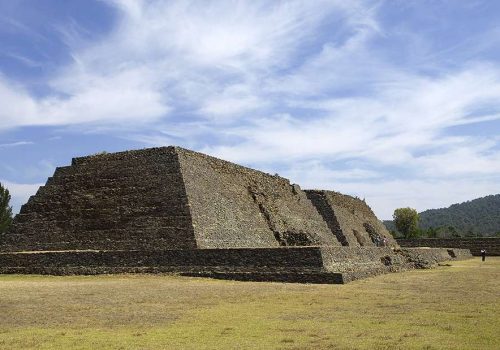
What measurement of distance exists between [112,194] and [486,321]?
20.5 m

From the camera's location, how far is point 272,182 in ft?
120

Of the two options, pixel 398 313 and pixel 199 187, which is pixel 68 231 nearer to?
pixel 199 187

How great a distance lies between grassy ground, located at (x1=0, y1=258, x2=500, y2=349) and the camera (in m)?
8.43

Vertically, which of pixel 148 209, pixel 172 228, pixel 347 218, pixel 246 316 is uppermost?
pixel 347 218

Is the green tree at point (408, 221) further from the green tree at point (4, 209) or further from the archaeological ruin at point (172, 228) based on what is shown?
the green tree at point (4, 209)

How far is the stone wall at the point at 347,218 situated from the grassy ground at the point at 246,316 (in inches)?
900

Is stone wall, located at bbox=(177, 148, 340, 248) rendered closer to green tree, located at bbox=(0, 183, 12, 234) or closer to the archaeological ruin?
the archaeological ruin

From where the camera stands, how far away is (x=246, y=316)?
11.1 m

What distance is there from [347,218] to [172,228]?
23755 mm

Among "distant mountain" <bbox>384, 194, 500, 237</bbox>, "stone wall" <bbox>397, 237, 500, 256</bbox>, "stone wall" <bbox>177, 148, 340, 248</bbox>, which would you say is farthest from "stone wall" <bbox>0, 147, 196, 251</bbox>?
"distant mountain" <bbox>384, 194, 500, 237</bbox>

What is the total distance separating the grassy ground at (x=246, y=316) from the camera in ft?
27.7

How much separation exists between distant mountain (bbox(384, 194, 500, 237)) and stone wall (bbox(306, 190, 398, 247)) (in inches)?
2851

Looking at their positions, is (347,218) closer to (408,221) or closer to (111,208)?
(111,208)

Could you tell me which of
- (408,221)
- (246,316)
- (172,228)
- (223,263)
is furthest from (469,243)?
(246,316)
